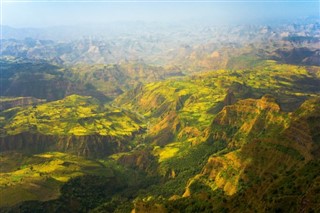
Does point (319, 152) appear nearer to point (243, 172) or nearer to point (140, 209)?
point (243, 172)

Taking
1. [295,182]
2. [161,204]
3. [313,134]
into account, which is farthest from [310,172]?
[313,134]

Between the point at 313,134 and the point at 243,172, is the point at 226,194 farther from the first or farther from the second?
the point at 313,134

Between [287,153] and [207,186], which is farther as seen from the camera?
[207,186]

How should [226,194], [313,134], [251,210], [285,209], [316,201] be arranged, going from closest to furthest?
[316,201] → [285,209] → [251,210] → [226,194] → [313,134]

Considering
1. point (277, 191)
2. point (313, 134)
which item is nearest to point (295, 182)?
point (277, 191)

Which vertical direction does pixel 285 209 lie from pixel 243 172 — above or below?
above

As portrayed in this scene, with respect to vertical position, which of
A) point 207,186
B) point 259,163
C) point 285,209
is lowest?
point 207,186

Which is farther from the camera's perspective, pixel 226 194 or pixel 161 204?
pixel 226 194

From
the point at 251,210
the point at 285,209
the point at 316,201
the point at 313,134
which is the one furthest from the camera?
the point at 313,134

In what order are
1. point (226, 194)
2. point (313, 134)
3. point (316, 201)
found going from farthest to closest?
point (313, 134)
point (226, 194)
point (316, 201)
